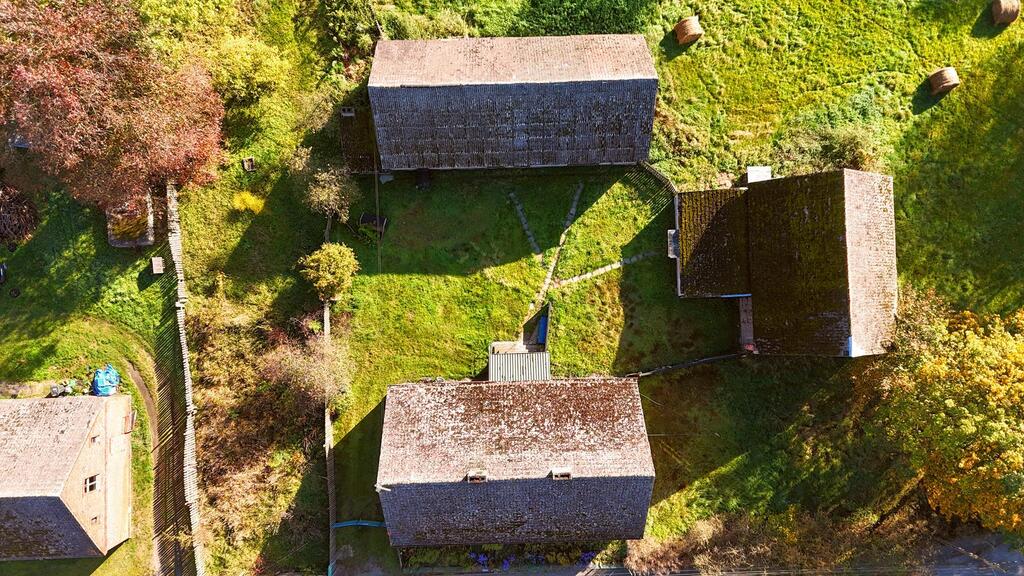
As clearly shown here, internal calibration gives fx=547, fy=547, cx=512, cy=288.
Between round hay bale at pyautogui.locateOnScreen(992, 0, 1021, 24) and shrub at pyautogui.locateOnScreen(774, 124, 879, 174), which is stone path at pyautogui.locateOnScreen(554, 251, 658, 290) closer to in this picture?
shrub at pyautogui.locateOnScreen(774, 124, 879, 174)

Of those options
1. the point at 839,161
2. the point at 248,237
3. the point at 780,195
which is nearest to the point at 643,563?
the point at 780,195

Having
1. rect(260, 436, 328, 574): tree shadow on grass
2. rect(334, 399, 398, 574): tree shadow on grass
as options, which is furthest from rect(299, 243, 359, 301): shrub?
rect(260, 436, 328, 574): tree shadow on grass

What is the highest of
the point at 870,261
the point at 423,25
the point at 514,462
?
the point at 423,25

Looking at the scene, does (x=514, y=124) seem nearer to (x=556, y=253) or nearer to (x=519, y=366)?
(x=556, y=253)

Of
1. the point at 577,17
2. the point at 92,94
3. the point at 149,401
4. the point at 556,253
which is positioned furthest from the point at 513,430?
the point at 92,94

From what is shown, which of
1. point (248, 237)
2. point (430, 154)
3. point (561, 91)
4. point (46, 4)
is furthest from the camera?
point (248, 237)

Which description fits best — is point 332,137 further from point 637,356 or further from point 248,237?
point 637,356
